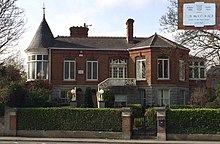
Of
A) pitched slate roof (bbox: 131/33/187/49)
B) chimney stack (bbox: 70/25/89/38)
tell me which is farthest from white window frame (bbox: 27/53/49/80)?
pitched slate roof (bbox: 131/33/187/49)

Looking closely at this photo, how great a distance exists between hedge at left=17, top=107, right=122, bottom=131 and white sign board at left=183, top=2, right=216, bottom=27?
15944mm

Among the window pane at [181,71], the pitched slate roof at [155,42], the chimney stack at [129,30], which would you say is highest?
the chimney stack at [129,30]

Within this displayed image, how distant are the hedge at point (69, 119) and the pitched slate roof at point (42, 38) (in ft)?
63.2

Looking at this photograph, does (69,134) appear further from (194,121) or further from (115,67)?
(115,67)

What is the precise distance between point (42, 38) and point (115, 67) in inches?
375

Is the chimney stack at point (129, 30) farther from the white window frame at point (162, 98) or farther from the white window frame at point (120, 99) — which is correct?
the white window frame at point (162, 98)

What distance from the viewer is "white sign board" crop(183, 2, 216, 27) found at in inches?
773

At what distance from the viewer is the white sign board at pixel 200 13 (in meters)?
19.6

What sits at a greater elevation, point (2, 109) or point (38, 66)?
point (38, 66)

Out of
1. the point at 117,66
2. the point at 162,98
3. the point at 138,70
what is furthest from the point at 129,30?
the point at 162,98

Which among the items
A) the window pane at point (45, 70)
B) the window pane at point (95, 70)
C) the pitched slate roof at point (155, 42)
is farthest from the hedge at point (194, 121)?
the window pane at point (45, 70)

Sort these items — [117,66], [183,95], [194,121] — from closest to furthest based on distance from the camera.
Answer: [194,121] < [183,95] < [117,66]

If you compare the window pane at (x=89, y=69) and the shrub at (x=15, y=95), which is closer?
the shrub at (x=15, y=95)

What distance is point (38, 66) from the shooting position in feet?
176
